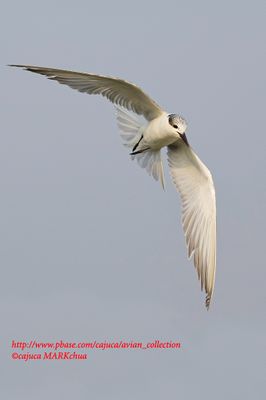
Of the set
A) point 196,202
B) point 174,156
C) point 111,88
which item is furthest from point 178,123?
point 196,202

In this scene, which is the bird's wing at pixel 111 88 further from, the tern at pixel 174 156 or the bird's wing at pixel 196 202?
the bird's wing at pixel 196 202

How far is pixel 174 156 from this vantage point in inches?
530

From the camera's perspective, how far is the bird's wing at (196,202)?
1297cm

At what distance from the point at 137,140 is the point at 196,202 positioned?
1.27 m

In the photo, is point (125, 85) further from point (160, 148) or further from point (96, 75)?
point (160, 148)

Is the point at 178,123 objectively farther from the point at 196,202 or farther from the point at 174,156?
the point at 196,202

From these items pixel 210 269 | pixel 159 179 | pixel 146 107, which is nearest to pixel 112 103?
pixel 146 107

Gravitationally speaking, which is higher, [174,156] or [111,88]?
[111,88]

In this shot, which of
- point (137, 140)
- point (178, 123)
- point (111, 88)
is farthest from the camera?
point (137, 140)

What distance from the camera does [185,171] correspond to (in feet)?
44.1

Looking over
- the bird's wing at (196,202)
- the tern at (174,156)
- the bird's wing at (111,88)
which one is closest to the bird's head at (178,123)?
the tern at (174,156)

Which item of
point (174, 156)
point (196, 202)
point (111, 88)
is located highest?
point (111, 88)

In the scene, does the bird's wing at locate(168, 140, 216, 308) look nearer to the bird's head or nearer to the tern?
the tern

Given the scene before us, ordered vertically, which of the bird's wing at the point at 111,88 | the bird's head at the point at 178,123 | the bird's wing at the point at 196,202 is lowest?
the bird's wing at the point at 196,202
